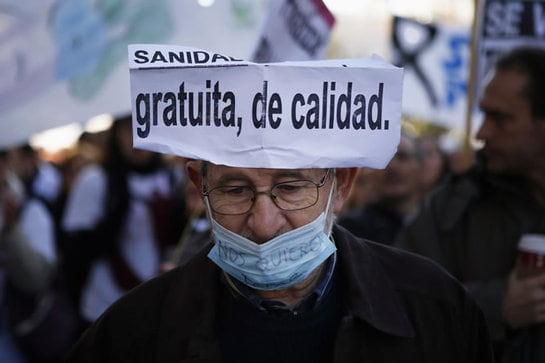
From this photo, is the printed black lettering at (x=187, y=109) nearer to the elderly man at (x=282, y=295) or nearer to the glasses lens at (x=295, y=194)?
the elderly man at (x=282, y=295)

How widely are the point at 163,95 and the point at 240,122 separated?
0.75ft

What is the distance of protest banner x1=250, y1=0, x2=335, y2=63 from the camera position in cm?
400

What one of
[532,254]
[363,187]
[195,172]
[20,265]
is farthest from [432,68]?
[195,172]

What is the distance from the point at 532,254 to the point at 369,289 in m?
0.93

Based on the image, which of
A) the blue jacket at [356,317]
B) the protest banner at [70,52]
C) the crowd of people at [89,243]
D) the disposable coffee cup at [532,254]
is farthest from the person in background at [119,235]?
the blue jacket at [356,317]

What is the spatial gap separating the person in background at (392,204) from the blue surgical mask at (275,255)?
9.13 ft

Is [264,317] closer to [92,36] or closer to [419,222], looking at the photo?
[419,222]

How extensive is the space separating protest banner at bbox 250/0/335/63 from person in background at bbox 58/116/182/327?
1.79 meters

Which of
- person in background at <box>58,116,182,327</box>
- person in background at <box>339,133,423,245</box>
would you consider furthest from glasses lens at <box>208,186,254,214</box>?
person in background at <box>58,116,182,327</box>

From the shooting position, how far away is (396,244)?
13.1 ft

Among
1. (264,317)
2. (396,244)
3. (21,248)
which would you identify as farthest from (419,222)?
(21,248)

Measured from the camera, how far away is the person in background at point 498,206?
11.5 ft

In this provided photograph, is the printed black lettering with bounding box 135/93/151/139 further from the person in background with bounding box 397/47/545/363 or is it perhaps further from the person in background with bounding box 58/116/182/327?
the person in background with bounding box 58/116/182/327

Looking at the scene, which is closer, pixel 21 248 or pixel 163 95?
pixel 163 95
